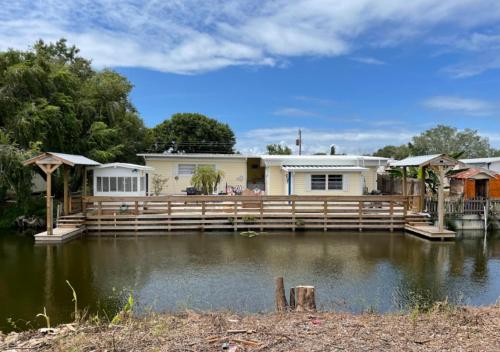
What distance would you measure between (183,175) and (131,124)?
16.3 ft

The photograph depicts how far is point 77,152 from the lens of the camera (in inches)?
798

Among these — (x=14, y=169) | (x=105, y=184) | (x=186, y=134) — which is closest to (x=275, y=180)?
(x=105, y=184)

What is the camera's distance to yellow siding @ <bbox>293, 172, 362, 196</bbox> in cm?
1991

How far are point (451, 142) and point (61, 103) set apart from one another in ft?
154

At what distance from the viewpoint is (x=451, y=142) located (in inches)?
1989

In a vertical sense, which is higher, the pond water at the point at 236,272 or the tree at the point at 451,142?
the tree at the point at 451,142

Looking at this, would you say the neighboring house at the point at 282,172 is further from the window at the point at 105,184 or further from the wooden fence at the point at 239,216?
the window at the point at 105,184

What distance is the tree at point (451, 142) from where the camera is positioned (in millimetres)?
49469

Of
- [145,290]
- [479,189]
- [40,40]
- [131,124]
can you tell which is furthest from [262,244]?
[40,40]

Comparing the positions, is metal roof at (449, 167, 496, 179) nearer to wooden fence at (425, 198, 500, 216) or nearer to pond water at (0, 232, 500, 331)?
wooden fence at (425, 198, 500, 216)

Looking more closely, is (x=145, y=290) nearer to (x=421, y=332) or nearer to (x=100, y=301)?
(x=100, y=301)

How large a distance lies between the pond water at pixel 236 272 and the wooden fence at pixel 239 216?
1455 mm

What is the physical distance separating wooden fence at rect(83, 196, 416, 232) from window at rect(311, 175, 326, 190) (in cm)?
339

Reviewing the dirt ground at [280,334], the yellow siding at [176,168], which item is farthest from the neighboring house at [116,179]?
the dirt ground at [280,334]
